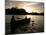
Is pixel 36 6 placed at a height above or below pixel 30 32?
above

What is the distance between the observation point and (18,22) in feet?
5.41

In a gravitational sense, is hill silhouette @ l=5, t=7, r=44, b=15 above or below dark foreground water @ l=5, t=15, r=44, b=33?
above

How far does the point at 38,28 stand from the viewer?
→ 1.69 meters

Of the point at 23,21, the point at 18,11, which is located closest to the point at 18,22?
the point at 23,21

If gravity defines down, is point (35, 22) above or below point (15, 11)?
below

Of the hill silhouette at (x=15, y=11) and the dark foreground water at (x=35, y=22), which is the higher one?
the hill silhouette at (x=15, y=11)

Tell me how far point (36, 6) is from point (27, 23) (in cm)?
38

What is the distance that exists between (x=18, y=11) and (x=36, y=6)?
0.36 metres

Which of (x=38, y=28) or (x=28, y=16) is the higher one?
(x=28, y=16)
